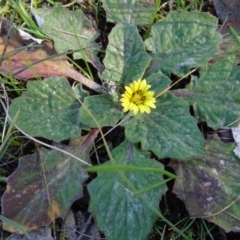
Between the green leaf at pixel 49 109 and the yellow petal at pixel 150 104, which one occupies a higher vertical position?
the yellow petal at pixel 150 104

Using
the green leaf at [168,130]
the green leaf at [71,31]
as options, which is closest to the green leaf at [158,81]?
the green leaf at [168,130]

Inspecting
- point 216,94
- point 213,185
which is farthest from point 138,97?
point 213,185

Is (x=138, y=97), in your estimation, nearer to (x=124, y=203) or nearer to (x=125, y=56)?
(x=125, y=56)

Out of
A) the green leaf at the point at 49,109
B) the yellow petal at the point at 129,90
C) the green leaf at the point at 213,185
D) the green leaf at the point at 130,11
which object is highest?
the green leaf at the point at 130,11

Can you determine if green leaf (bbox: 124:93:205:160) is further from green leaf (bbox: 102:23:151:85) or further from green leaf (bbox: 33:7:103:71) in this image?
green leaf (bbox: 33:7:103:71)

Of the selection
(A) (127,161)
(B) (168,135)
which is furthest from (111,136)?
(B) (168,135)

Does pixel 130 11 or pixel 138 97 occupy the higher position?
pixel 130 11

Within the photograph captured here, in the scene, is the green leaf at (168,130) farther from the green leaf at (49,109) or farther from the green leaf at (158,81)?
the green leaf at (49,109)
